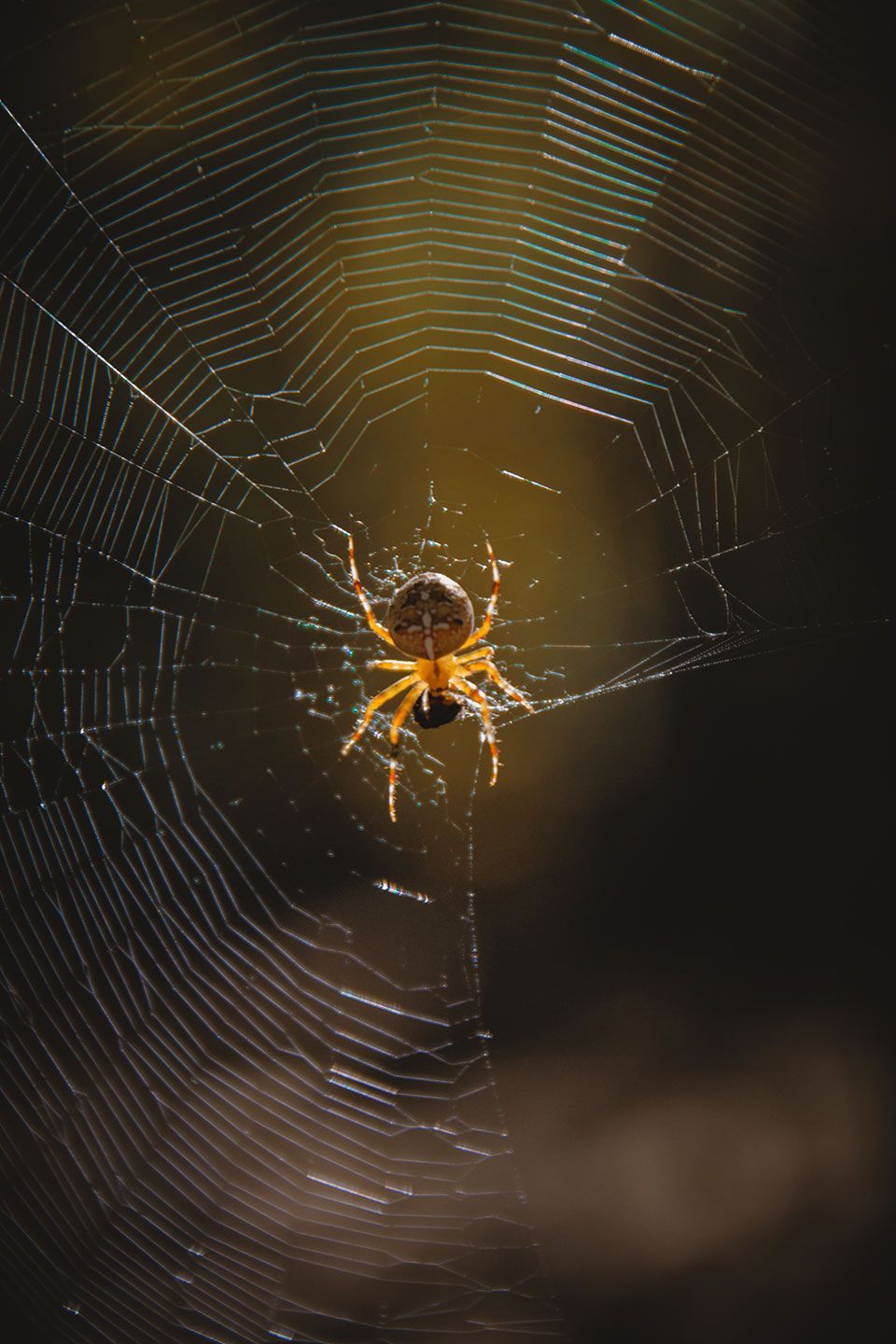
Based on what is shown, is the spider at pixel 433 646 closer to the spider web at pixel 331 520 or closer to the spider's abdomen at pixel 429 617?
the spider's abdomen at pixel 429 617

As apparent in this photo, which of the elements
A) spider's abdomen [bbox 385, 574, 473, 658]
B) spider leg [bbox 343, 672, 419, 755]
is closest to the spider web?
spider leg [bbox 343, 672, 419, 755]

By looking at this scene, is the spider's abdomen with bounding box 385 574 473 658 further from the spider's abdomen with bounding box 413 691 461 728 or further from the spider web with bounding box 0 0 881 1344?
the spider web with bounding box 0 0 881 1344

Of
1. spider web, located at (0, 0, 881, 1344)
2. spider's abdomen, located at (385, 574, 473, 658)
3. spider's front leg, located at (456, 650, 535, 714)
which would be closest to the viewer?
spider web, located at (0, 0, 881, 1344)

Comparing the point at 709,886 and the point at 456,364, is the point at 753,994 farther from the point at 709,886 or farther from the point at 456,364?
the point at 456,364

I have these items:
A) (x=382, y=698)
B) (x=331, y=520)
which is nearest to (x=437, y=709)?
(x=382, y=698)

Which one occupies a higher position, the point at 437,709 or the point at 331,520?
the point at 331,520

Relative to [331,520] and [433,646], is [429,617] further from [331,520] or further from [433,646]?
[331,520]

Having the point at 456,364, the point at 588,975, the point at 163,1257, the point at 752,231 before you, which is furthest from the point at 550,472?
the point at 163,1257

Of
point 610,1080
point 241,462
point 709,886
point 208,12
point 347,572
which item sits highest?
point 208,12
